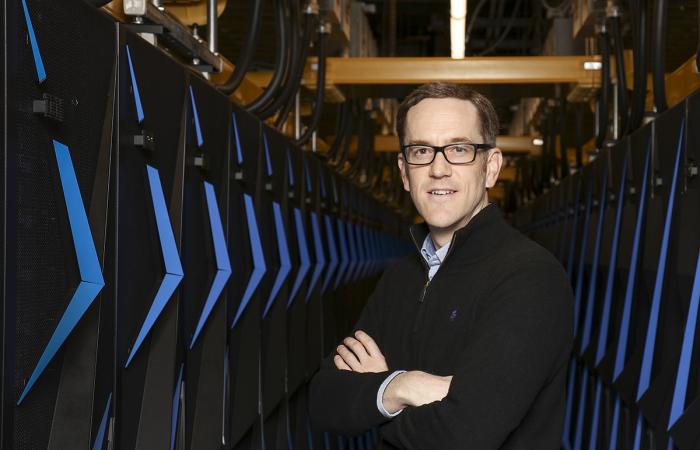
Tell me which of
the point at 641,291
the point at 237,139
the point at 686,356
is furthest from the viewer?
the point at 641,291

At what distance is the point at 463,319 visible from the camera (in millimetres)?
1790

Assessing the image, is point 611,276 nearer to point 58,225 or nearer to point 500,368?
point 500,368

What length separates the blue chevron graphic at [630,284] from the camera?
10.0 ft

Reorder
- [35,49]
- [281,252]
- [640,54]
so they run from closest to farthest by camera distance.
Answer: [35,49]
[640,54]
[281,252]

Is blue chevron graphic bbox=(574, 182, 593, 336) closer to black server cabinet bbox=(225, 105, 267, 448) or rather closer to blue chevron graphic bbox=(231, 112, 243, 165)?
black server cabinet bbox=(225, 105, 267, 448)

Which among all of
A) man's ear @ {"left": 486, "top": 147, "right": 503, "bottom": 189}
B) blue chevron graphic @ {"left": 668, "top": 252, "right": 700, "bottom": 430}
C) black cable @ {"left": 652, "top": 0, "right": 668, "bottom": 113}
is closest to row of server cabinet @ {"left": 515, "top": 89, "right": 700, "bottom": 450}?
blue chevron graphic @ {"left": 668, "top": 252, "right": 700, "bottom": 430}

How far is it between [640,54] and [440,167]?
1.97 m

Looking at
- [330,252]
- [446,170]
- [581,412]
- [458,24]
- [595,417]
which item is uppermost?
[458,24]

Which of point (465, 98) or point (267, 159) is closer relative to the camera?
point (465, 98)

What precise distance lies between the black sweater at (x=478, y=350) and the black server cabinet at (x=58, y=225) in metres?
0.52

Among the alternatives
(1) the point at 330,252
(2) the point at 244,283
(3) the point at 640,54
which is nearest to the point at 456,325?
(2) the point at 244,283

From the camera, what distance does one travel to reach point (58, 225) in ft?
4.73

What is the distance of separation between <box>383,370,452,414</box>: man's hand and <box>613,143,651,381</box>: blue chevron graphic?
1574 millimetres

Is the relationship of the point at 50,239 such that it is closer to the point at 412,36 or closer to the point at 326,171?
the point at 326,171
